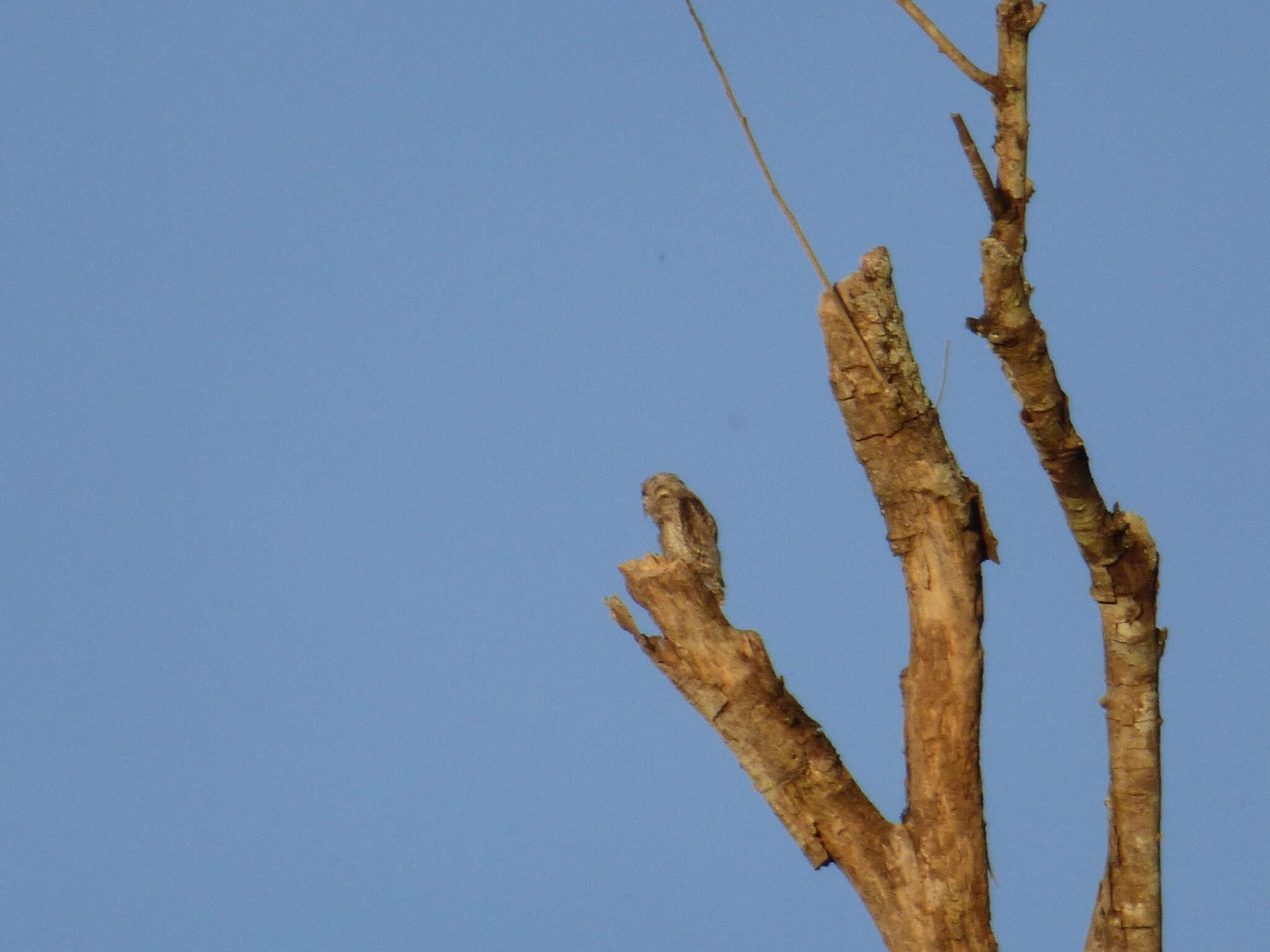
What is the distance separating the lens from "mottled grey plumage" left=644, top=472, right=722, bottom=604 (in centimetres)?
333

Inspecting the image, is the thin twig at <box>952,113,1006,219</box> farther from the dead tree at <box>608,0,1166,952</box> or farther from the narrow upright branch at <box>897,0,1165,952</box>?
the dead tree at <box>608,0,1166,952</box>

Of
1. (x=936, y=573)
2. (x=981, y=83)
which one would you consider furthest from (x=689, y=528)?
(x=981, y=83)

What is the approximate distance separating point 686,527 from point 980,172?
3.57 feet

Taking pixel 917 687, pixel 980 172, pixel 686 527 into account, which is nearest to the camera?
pixel 980 172

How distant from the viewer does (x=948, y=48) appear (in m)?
2.55

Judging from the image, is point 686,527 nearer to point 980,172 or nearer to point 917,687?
point 917,687

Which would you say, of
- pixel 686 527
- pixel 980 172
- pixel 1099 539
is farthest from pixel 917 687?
pixel 980 172

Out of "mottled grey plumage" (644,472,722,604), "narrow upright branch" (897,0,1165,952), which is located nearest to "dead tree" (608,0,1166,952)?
"narrow upright branch" (897,0,1165,952)

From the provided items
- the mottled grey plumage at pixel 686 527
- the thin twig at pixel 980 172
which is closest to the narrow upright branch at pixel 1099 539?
the thin twig at pixel 980 172

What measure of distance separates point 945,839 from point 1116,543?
0.65m

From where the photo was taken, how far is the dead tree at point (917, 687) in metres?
2.98

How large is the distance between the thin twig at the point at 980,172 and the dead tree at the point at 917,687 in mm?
367

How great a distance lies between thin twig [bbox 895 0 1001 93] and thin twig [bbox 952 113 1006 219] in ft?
0.37

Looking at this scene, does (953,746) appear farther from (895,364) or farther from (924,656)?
(895,364)
